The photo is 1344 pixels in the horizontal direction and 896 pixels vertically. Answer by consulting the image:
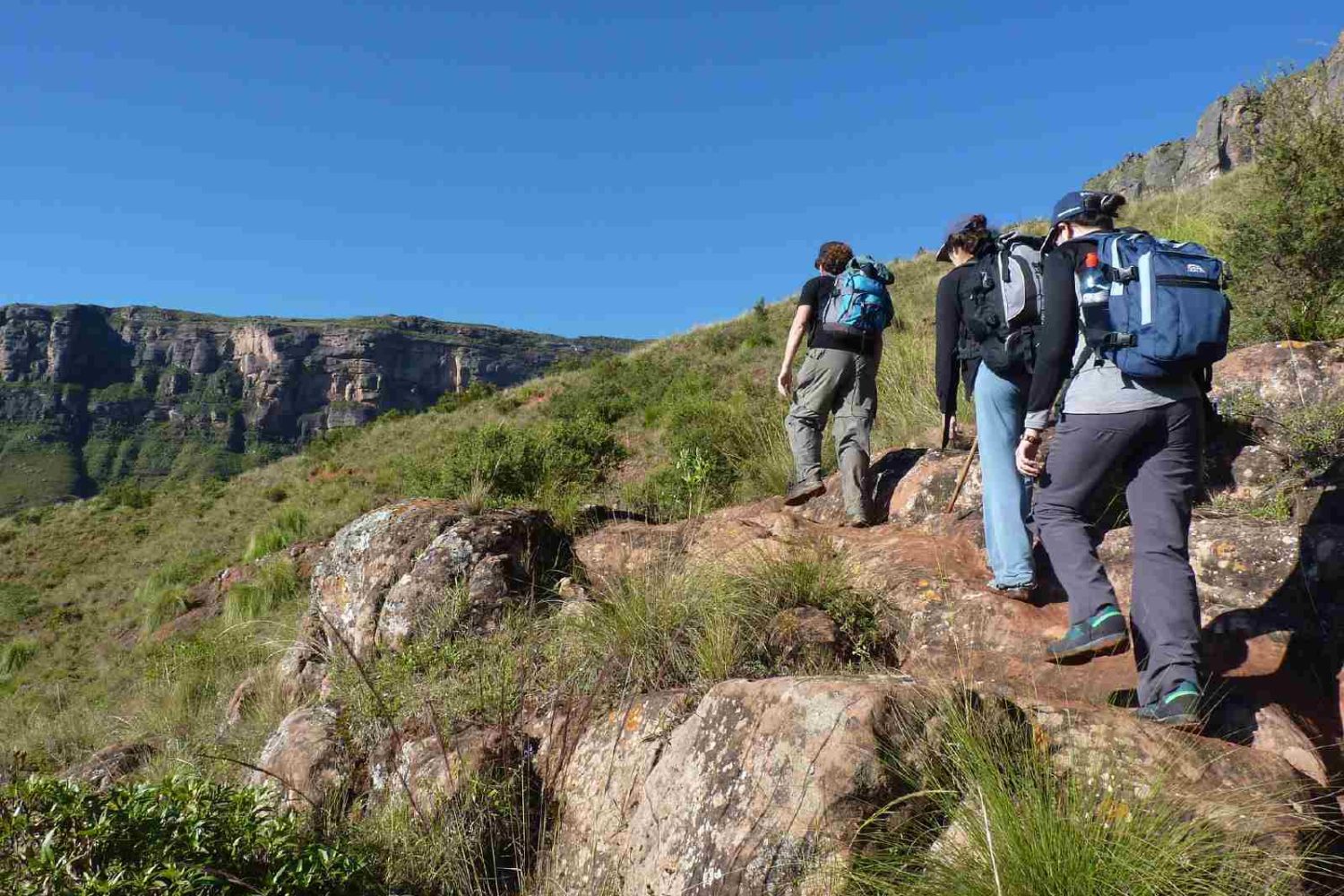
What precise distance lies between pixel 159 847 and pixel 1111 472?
3331 mm

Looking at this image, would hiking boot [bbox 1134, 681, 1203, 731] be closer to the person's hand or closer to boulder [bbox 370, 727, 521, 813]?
the person's hand

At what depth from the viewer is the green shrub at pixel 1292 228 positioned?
21.6 ft

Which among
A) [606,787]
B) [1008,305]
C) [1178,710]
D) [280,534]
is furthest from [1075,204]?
[280,534]

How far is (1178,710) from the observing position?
2.58 metres

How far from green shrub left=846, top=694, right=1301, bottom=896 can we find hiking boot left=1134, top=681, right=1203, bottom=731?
47cm

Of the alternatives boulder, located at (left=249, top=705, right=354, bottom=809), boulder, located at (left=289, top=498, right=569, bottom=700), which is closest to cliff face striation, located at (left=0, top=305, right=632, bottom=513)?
boulder, located at (left=289, top=498, right=569, bottom=700)

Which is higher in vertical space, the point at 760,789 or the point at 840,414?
the point at 840,414

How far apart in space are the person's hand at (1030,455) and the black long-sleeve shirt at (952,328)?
642mm

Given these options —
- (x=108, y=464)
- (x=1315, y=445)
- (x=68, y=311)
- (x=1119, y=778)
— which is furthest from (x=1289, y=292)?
(x=68, y=311)

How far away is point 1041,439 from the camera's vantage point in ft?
11.2

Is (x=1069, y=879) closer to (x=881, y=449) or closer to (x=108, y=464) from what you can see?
(x=881, y=449)

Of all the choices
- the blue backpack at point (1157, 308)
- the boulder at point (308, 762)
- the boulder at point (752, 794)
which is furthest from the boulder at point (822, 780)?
the blue backpack at point (1157, 308)

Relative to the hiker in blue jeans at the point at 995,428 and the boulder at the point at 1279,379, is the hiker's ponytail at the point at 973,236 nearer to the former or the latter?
the hiker in blue jeans at the point at 995,428

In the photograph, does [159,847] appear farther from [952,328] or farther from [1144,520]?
[952,328]
